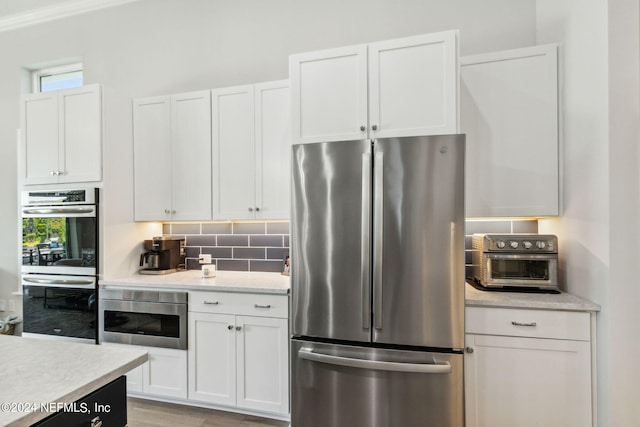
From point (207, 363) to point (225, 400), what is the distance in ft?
0.93

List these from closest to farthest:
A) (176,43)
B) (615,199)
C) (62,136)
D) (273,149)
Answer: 1. (615,199)
2. (273,149)
3. (62,136)
4. (176,43)

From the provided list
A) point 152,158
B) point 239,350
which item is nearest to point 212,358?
point 239,350

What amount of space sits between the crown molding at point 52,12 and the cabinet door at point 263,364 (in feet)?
11.3

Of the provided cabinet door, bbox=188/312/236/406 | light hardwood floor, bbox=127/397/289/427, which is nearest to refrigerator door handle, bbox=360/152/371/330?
cabinet door, bbox=188/312/236/406

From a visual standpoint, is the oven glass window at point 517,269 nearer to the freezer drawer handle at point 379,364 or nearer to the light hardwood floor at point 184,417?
the freezer drawer handle at point 379,364

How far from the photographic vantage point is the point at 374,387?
70.3 inches

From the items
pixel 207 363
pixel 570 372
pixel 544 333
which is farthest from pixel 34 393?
pixel 570 372

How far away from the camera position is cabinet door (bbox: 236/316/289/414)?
2156 millimetres

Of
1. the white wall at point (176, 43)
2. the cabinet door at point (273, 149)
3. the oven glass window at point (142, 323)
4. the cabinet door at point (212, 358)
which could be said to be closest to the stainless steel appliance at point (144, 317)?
the oven glass window at point (142, 323)

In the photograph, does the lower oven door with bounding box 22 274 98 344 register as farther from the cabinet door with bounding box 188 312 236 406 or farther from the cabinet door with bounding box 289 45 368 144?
the cabinet door with bounding box 289 45 368 144

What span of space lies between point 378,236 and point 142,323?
1.92 m

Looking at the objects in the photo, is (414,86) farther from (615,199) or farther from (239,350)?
(239,350)

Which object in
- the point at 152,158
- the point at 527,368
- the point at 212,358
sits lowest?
the point at 212,358

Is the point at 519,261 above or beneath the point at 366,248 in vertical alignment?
beneath
